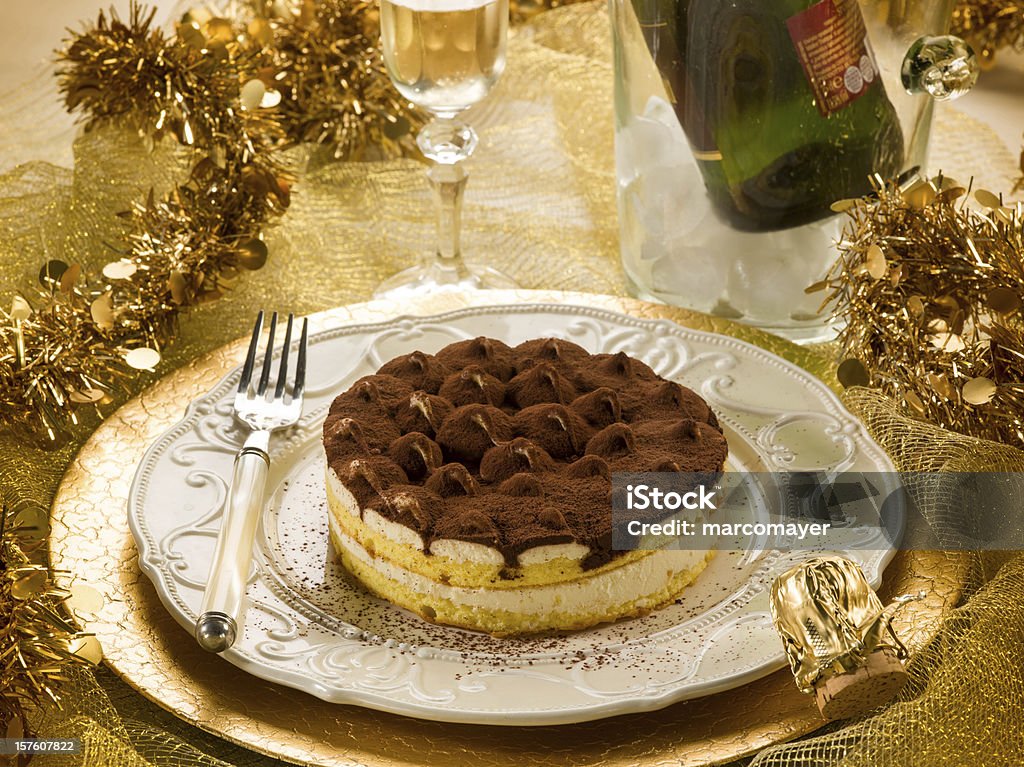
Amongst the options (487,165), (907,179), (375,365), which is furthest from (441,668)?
(487,165)

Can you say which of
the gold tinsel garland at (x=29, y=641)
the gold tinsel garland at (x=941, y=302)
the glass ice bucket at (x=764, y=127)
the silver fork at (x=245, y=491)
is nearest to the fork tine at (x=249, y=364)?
the silver fork at (x=245, y=491)

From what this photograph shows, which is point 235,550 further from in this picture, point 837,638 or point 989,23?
point 989,23

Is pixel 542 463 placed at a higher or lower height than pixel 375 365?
higher

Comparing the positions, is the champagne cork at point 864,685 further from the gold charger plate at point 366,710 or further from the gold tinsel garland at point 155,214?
the gold tinsel garland at point 155,214

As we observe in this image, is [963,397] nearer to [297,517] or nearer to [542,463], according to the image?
[542,463]

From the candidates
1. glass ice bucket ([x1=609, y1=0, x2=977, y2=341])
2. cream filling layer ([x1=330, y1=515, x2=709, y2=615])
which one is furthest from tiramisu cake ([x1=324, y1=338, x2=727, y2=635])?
glass ice bucket ([x1=609, y1=0, x2=977, y2=341])
